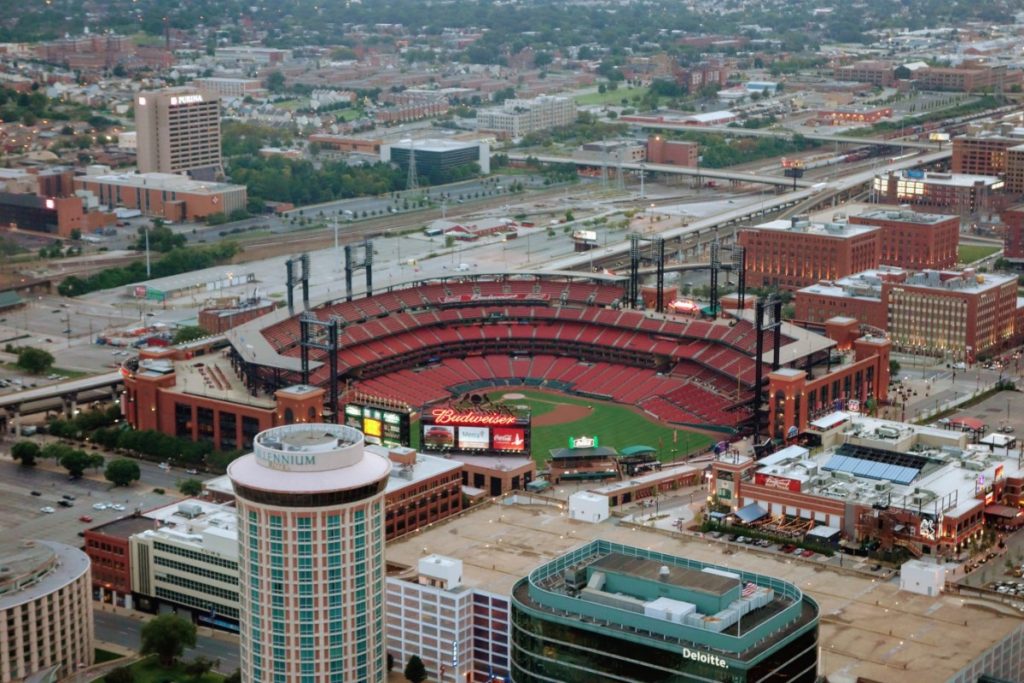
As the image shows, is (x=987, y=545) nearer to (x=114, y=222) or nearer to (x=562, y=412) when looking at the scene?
(x=562, y=412)

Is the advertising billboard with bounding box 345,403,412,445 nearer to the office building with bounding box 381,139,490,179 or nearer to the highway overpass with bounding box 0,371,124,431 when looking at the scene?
the highway overpass with bounding box 0,371,124,431

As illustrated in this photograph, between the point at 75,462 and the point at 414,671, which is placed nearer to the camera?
the point at 414,671

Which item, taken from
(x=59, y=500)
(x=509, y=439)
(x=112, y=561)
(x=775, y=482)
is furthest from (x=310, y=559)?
(x=59, y=500)

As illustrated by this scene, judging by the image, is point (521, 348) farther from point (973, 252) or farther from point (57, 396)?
point (973, 252)

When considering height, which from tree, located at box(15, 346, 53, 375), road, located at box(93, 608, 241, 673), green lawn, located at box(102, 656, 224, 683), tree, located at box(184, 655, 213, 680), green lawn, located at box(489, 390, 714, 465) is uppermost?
tree, located at box(15, 346, 53, 375)

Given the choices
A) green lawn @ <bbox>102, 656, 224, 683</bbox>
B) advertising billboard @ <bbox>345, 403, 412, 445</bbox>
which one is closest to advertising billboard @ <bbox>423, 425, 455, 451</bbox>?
advertising billboard @ <bbox>345, 403, 412, 445</bbox>

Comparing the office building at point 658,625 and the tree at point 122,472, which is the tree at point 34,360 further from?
the office building at point 658,625

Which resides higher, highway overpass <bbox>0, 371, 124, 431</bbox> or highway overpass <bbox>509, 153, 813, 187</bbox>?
highway overpass <bbox>509, 153, 813, 187</bbox>
